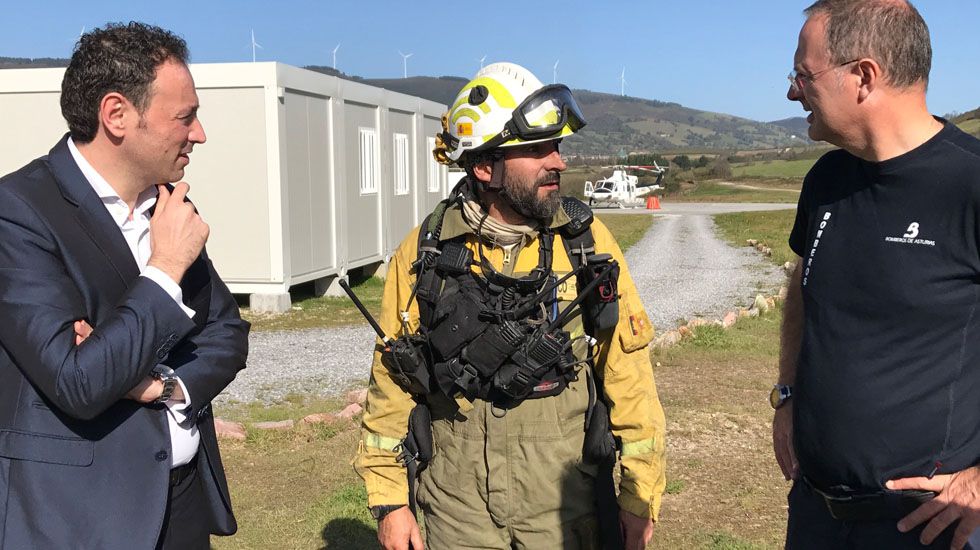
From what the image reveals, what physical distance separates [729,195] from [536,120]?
51.9 metres

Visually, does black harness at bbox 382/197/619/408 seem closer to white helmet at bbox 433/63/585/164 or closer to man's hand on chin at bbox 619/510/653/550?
white helmet at bbox 433/63/585/164

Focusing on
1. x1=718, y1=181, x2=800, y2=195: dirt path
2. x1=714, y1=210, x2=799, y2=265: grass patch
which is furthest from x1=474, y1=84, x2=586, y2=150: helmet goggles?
x1=718, y1=181, x2=800, y2=195: dirt path

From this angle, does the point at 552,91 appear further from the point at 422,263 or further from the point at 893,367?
the point at 893,367

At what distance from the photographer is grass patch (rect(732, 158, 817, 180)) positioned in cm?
7400

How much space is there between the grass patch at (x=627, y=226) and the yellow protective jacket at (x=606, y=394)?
62.4 feet

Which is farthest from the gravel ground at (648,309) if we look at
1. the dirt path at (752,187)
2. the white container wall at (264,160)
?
the dirt path at (752,187)

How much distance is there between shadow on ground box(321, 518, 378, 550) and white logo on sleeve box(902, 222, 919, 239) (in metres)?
3.63

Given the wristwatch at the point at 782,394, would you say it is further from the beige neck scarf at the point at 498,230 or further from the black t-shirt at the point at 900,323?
the beige neck scarf at the point at 498,230

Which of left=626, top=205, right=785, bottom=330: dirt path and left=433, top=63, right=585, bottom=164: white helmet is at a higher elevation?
left=433, top=63, right=585, bottom=164: white helmet

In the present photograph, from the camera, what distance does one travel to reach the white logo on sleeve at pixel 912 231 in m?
2.36

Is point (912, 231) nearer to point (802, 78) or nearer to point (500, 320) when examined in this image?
point (802, 78)

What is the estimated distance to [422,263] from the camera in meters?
3.03

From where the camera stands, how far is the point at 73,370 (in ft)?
6.92

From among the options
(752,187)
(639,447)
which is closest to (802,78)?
(639,447)
